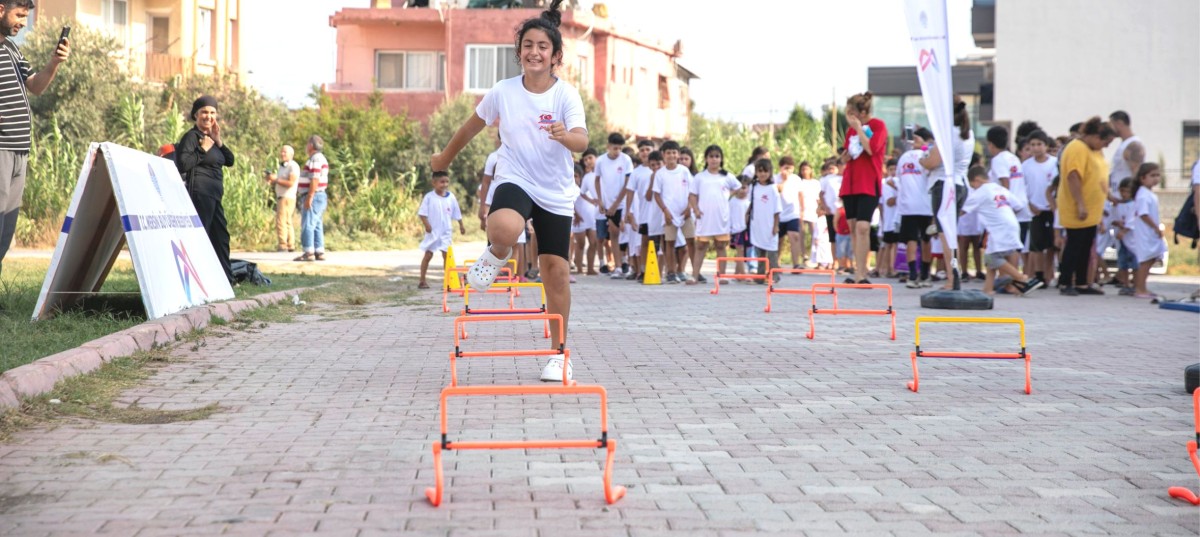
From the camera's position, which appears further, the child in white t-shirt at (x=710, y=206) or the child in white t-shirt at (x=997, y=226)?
the child in white t-shirt at (x=710, y=206)

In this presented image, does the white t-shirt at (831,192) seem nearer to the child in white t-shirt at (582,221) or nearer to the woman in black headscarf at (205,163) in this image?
the child in white t-shirt at (582,221)

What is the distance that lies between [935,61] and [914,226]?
14.9 ft

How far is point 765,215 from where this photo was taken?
18484mm

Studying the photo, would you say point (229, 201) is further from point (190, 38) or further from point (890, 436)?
point (890, 436)

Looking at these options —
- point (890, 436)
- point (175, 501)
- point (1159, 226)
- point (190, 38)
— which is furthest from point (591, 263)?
point (190, 38)

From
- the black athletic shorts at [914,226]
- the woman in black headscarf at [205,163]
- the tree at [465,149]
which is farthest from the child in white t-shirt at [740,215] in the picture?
the tree at [465,149]

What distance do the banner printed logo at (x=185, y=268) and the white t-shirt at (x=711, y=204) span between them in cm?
832

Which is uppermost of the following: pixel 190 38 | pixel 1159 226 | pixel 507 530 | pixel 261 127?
pixel 190 38

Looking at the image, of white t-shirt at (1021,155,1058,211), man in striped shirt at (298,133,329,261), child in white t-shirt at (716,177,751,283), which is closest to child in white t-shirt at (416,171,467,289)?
child in white t-shirt at (716,177,751,283)

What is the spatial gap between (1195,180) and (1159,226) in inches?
48.8

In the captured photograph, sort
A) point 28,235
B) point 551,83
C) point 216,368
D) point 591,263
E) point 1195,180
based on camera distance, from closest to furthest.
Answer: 1. point 551,83
2. point 216,368
3. point 1195,180
4. point 591,263
5. point 28,235

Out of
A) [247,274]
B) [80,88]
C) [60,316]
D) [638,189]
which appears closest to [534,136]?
[60,316]

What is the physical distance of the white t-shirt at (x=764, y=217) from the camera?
1842 cm

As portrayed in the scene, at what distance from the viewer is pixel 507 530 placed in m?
4.16
